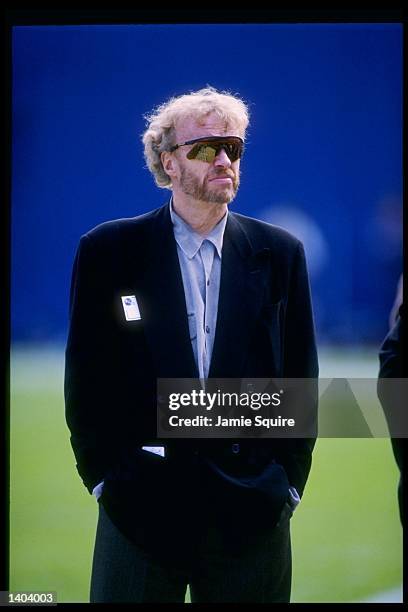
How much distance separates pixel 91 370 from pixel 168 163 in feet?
3.25

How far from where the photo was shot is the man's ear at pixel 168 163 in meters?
4.23

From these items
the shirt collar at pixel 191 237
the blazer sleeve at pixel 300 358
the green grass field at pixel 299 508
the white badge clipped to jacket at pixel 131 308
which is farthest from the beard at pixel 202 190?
the green grass field at pixel 299 508

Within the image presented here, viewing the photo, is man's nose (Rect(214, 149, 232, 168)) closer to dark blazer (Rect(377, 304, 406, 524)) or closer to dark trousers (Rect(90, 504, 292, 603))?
dark blazer (Rect(377, 304, 406, 524))

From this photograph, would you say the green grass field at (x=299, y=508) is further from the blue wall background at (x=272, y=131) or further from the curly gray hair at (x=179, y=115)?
the curly gray hair at (x=179, y=115)

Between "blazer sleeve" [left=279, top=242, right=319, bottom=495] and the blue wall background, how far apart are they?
75mm

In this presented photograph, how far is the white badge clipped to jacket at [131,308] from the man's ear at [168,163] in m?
0.58

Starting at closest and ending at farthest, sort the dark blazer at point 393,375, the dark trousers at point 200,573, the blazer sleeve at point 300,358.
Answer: the dark trousers at point 200,573, the blazer sleeve at point 300,358, the dark blazer at point 393,375

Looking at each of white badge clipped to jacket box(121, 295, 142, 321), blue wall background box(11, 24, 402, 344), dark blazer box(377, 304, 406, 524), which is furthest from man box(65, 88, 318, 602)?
dark blazer box(377, 304, 406, 524)

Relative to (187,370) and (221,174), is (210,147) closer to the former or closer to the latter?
(221,174)

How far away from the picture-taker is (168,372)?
415 cm

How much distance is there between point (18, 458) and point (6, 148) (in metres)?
1.46

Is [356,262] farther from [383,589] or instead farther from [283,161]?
[383,589]

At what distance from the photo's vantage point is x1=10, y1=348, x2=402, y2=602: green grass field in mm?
4344

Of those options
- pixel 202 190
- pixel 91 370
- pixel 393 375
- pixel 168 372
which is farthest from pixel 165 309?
pixel 393 375
